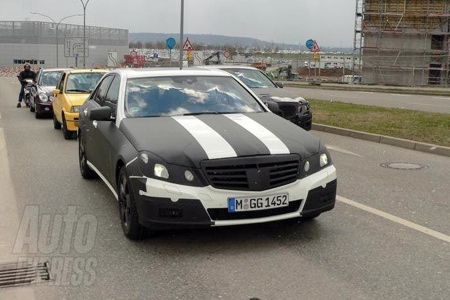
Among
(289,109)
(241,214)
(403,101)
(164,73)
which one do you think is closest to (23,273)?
(241,214)

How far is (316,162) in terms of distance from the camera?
17.4 ft

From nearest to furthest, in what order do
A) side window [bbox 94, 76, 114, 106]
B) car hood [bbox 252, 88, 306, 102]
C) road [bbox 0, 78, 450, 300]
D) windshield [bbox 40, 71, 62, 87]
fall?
road [bbox 0, 78, 450, 300], side window [bbox 94, 76, 114, 106], car hood [bbox 252, 88, 306, 102], windshield [bbox 40, 71, 62, 87]

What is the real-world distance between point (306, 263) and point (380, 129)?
9.00 metres

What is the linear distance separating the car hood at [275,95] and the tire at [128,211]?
6953 mm

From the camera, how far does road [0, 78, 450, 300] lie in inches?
166

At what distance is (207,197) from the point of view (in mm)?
4828

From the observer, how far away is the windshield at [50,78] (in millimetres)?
18422

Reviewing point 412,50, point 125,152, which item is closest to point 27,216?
point 125,152

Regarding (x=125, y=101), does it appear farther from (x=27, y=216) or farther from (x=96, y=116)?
(x=27, y=216)

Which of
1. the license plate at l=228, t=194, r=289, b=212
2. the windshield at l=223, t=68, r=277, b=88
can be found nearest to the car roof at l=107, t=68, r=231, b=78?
the license plate at l=228, t=194, r=289, b=212

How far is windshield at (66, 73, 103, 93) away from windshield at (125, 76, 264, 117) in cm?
769

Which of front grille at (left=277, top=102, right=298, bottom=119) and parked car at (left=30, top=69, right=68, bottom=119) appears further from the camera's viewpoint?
parked car at (left=30, top=69, right=68, bottom=119)

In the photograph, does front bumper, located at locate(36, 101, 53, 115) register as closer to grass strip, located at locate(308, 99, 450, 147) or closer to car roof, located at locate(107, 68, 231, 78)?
grass strip, located at locate(308, 99, 450, 147)

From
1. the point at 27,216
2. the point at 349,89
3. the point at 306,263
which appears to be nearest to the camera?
the point at 306,263
